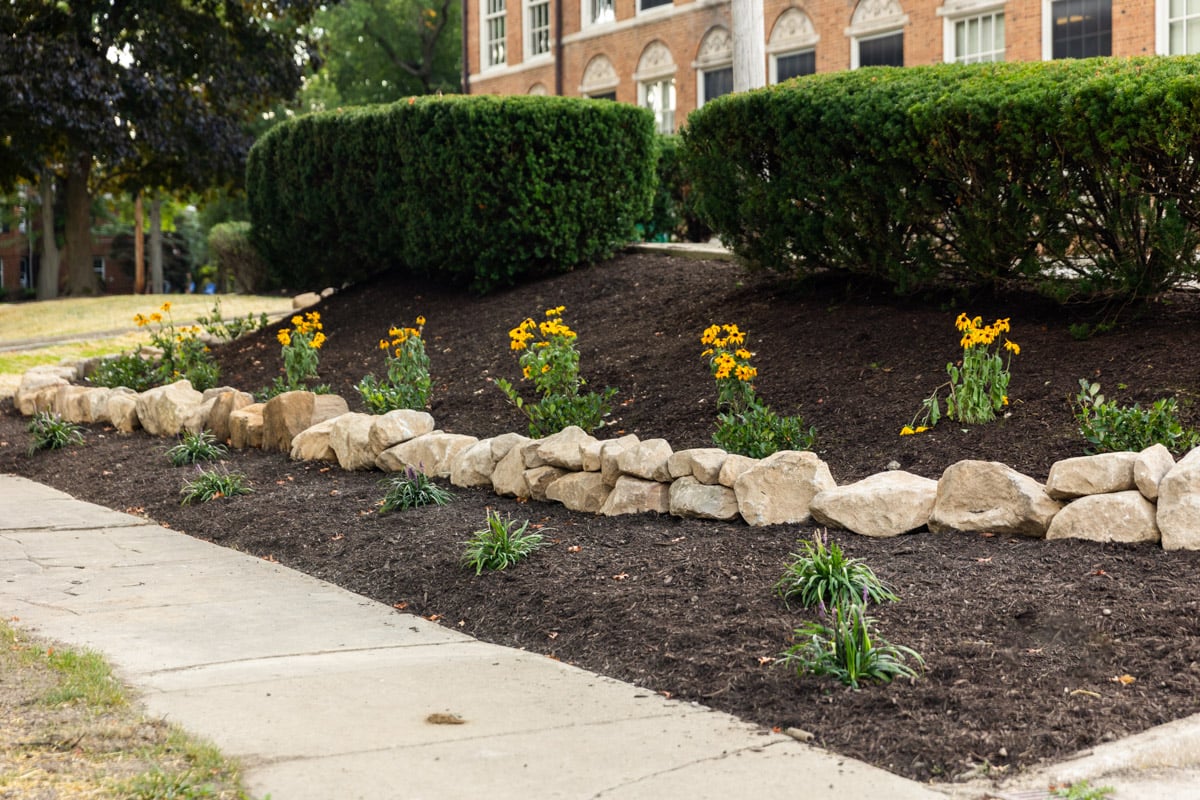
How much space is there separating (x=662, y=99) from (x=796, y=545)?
2159 centimetres

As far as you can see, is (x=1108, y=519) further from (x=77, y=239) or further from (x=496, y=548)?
(x=77, y=239)

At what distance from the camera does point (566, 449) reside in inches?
263

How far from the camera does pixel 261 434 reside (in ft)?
30.3

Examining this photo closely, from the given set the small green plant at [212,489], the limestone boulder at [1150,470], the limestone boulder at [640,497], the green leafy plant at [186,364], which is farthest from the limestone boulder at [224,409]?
the limestone boulder at [1150,470]

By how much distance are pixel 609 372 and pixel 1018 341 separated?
9.33 feet

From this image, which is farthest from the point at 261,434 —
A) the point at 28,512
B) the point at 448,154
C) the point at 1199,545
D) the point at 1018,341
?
the point at 1199,545

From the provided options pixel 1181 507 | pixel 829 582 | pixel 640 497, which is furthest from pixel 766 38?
pixel 829 582

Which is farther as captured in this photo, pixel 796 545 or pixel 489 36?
pixel 489 36

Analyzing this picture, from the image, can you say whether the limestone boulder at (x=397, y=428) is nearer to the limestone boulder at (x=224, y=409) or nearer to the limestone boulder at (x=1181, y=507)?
the limestone boulder at (x=224, y=409)

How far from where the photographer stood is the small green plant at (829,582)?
4.55 meters

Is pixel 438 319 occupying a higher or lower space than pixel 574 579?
higher

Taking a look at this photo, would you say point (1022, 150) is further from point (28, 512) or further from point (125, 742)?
point (28, 512)

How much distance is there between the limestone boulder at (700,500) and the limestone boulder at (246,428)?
4.23m

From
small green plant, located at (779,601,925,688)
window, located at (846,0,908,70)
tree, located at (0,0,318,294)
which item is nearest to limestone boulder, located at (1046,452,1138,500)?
small green plant, located at (779,601,925,688)
